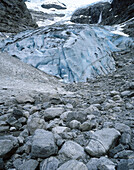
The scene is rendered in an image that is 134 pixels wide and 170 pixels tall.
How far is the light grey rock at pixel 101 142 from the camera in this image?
820 millimetres

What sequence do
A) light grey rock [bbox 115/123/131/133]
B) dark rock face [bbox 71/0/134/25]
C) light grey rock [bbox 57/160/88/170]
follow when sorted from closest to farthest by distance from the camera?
light grey rock [bbox 57/160/88/170] < light grey rock [bbox 115/123/131/133] < dark rock face [bbox 71/0/134/25]

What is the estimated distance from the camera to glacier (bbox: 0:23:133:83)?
4792 millimetres

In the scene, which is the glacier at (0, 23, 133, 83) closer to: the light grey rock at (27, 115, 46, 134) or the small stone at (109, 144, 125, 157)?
the light grey rock at (27, 115, 46, 134)

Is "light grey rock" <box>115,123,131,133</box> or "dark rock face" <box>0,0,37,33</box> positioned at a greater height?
"dark rock face" <box>0,0,37,33</box>

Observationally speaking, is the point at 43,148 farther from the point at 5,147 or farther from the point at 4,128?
the point at 4,128

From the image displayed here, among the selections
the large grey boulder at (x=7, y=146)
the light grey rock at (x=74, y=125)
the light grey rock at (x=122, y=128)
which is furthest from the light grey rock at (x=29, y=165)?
the light grey rock at (x=122, y=128)

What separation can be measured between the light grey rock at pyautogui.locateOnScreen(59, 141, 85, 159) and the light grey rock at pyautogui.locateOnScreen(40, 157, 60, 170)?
0.07 metres

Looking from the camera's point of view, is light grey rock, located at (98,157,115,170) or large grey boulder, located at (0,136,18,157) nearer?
light grey rock, located at (98,157,115,170)

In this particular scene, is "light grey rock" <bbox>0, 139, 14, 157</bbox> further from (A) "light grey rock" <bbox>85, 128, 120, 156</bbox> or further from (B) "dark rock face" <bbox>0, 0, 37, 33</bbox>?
(B) "dark rock face" <bbox>0, 0, 37, 33</bbox>

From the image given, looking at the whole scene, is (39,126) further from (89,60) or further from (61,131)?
(89,60)

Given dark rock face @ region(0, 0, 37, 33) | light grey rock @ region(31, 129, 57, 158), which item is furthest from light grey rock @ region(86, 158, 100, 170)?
dark rock face @ region(0, 0, 37, 33)

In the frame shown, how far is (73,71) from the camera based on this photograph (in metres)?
4.69

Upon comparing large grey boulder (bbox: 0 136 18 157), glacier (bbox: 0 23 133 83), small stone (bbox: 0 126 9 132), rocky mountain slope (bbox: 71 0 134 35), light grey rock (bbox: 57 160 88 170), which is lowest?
small stone (bbox: 0 126 9 132)

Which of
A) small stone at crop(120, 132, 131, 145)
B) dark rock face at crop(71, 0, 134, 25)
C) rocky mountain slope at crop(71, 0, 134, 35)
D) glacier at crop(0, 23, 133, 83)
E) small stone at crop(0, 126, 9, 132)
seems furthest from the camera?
rocky mountain slope at crop(71, 0, 134, 35)
